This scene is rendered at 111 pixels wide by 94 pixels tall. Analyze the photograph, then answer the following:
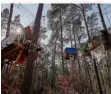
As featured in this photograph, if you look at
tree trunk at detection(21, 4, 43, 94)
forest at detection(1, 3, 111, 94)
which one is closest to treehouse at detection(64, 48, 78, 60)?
forest at detection(1, 3, 111, 94)

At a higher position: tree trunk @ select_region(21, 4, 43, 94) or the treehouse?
the treehouse

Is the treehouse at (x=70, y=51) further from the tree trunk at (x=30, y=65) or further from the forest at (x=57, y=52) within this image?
the tree trunk at (x=30, y=65)

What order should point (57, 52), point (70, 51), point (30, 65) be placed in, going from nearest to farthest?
point (30, 65) < point (70, 51) < point (57, 52)

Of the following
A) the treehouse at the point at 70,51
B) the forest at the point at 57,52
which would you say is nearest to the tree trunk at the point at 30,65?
the forest at the point at 57,52

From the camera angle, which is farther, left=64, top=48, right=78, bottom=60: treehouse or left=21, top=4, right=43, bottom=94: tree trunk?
left=64, top=48, right=78, bottom=60: treehouse

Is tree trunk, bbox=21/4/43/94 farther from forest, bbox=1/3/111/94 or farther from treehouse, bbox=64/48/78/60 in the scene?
treehouse, bbox=64/48/78/60

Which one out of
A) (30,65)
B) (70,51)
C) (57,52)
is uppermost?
(57,52)

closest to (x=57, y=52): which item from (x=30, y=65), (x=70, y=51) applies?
(x=70, y=51)

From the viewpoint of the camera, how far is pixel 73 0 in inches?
571

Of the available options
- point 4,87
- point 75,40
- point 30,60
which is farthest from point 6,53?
point 75,40

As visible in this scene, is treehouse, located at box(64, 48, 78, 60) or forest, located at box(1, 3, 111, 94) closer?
forest, located at box(1, 3, 111, 94)

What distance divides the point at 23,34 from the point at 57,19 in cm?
1841

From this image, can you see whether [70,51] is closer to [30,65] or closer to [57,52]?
[30,65]

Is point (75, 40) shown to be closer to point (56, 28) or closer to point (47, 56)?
point (56, 28)
